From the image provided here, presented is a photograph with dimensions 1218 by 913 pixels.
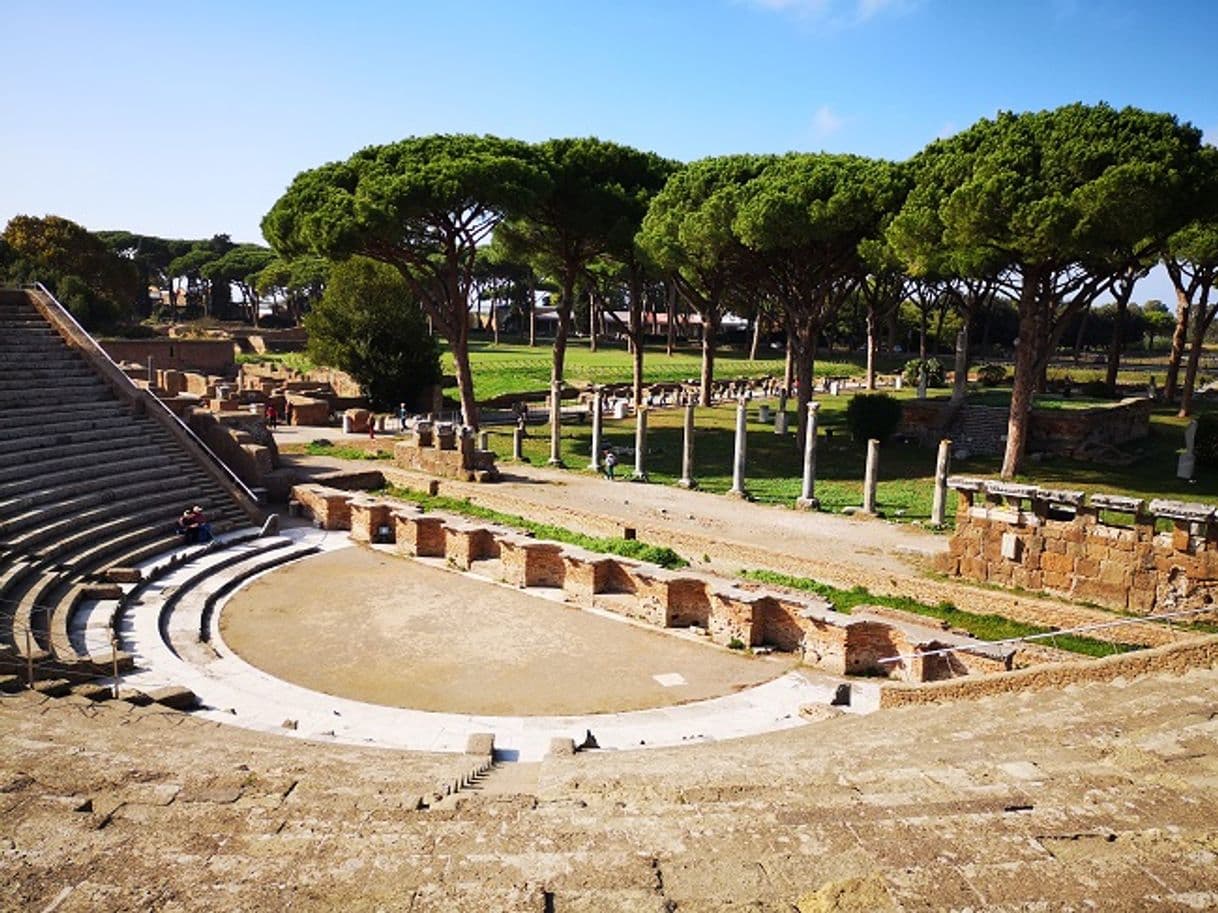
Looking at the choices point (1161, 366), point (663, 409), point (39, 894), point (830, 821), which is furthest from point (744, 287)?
point (1161, 366)

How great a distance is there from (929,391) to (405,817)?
130 feet

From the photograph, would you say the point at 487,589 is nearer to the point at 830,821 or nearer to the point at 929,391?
the point at 830,821

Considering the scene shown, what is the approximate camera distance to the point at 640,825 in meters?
7.24

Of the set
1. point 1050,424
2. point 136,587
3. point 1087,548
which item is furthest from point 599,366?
point 1087,548

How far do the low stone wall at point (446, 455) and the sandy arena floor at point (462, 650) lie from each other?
25.1ft

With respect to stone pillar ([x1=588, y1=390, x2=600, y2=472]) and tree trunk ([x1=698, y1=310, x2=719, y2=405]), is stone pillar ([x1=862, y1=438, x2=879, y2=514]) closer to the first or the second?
stone pillar ([x1=588, y1=390, x2=600, y2=472])

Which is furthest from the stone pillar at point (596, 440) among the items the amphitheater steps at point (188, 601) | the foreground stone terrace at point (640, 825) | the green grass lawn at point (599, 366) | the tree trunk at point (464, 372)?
the foreground stone terrace at point (640, 825)

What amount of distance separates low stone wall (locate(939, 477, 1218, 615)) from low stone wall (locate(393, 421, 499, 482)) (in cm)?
1364

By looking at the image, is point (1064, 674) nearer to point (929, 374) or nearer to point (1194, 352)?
point (1194, 352)

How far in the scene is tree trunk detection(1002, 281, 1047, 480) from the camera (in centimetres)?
2405

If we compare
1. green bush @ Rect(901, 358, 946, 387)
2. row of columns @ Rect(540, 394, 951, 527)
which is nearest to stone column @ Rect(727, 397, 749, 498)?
row of columns @ Rect(540, 394, 951, 527)

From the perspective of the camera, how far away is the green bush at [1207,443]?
26969 mm

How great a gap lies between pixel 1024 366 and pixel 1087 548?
954cm

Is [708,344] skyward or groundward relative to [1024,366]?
skyward
